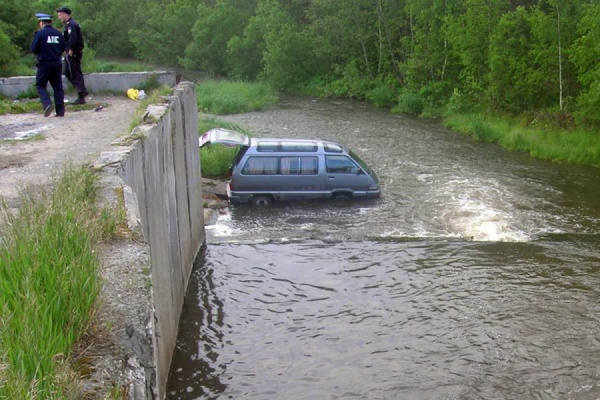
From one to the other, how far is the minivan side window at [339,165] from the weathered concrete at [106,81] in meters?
4.84

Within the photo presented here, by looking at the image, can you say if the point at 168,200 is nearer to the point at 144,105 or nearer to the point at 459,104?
the point at 144,105

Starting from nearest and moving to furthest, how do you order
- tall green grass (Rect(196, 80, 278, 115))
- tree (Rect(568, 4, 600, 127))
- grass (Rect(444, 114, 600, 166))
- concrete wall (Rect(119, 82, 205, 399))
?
concrete wall (Rect(119, 82, 205, 399))
tree (Rect(568, 4, 600, 127))
grass (Rect(444, 114, 600, 166))
tall green grass (Rect(196, 80, 278, 115))

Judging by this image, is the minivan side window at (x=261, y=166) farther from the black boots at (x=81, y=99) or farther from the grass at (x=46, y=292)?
the grass at (x=46, y=292)

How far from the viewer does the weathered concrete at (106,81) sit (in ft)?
53.6

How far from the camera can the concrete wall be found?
8.31 meters

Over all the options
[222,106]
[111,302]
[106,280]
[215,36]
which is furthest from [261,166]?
[215,36]

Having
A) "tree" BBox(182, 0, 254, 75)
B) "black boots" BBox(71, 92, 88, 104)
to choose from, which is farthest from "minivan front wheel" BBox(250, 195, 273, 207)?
"tree" BBox(182, 0, 254, 75)

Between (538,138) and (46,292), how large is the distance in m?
25.2

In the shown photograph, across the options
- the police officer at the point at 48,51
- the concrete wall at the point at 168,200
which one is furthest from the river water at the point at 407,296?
the police officer at the point at 48,51

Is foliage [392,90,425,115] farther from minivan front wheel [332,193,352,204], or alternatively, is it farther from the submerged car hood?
the submerged car hood

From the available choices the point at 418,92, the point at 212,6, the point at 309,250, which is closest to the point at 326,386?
the point at 309,250

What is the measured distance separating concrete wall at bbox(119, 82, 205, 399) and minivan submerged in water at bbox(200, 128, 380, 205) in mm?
2407

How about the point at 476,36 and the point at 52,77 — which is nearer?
the point at 52,77

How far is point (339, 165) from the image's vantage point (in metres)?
18.7
